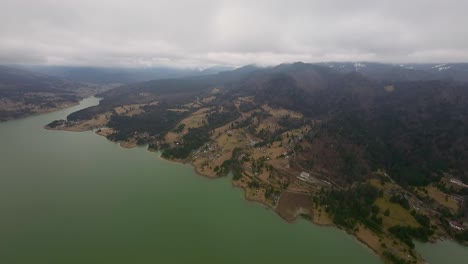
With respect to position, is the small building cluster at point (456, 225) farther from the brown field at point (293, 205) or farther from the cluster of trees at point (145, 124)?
the cluster of trees at point (145, 124)

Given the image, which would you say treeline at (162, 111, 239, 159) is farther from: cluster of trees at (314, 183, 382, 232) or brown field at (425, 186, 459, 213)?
brown field at (425, 186, 459, 213)

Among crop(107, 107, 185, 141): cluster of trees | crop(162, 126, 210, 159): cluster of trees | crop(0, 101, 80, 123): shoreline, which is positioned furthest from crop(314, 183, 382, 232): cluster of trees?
crop(0, 101, 80, 123): shoreline

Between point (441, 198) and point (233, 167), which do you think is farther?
point (233, 167)

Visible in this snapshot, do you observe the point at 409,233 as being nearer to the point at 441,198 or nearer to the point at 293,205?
the point at 293,205

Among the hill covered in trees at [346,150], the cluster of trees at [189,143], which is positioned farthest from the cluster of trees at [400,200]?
the cluster of trees at [189,143]

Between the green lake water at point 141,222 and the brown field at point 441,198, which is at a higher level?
the green lake water at point 141,222

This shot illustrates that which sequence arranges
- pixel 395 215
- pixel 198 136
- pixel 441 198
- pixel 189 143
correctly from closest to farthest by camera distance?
1. pixel 395 215
2. pixel 441 198
3. pixel 189 143
4. pixel 198 136

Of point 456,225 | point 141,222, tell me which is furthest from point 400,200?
point 141,222

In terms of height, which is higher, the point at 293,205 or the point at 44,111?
the point at 44,111

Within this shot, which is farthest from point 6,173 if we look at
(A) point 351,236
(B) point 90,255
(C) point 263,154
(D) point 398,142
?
(D) point 398,142
